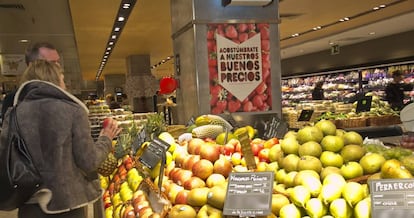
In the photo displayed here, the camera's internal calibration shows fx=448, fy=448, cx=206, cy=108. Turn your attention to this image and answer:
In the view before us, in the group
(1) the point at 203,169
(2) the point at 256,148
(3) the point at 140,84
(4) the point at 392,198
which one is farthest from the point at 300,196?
(3) the point at 140,84

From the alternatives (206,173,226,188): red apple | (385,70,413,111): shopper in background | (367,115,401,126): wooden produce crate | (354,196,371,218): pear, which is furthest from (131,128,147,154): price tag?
(385,70,413,111): shopper in background

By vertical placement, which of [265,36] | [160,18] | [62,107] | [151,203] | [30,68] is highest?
[160,18]

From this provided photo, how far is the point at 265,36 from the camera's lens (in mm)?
4363

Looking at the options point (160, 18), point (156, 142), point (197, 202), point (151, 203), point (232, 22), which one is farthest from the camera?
point (160, 18)

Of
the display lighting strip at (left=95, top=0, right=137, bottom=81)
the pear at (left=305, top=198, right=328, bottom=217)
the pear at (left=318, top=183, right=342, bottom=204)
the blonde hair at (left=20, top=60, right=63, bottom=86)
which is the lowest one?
the pear at (left=305, top=198, right=328, bottom=217)

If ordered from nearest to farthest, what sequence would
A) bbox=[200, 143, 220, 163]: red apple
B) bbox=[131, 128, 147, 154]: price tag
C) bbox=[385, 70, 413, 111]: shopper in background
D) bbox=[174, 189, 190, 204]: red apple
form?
bbox=[174, 189, 190, 204]: red apple → bbox=[200, 143, 220, 163]: red apple → bbox=[131, 128, 147, 154]: price tag → bbox=[385, 70, 413, 111]: shopper in background

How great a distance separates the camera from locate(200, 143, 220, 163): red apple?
2.41 meters

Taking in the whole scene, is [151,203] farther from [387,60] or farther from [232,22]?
[387,60]

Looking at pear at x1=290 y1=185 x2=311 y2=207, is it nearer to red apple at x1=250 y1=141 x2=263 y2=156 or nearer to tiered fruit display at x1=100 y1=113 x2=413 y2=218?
tiered fruit display at x1=100 y1=113 x2=413 y2=218

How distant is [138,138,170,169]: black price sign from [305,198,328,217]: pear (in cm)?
106

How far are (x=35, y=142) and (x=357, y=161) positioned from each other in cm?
159

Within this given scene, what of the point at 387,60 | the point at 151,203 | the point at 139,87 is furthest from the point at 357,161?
the point at 139,87

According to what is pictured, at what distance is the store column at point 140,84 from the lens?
1504 centimetres

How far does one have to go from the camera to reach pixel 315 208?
1.67 meters
